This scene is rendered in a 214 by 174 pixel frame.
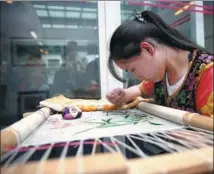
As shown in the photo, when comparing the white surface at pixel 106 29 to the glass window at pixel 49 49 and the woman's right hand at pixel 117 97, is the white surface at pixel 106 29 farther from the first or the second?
the woman's right hand at pixel 117 97

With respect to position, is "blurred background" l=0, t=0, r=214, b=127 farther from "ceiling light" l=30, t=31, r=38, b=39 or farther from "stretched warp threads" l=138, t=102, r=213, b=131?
"stretched warp threads" l=138, t=102, r=213, b=131

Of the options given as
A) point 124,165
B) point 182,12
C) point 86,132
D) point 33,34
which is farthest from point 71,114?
point 182,12

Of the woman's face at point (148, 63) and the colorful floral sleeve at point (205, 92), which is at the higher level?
the woman's face at point (148, 63)

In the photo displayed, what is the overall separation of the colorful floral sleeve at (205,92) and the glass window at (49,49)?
2.58ft

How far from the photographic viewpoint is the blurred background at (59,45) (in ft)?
4.38

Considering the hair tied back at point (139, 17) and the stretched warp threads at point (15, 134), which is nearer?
the stretched warp threads at point (15, 134)

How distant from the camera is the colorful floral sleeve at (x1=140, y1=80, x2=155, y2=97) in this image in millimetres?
941

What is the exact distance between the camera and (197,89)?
60cm

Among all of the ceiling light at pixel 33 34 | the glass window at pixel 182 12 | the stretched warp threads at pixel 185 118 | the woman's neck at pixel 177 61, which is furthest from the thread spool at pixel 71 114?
the ceiling light at pixel 33 34

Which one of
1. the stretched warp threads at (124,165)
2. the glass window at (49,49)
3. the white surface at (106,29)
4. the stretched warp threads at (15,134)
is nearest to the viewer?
the stretched warp threads at (124,165)

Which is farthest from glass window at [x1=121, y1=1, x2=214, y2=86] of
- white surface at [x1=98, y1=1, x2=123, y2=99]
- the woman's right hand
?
the woman's right hand

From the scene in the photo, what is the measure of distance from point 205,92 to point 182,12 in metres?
1.17

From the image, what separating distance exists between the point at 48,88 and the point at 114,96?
73cm

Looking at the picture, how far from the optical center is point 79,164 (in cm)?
25
